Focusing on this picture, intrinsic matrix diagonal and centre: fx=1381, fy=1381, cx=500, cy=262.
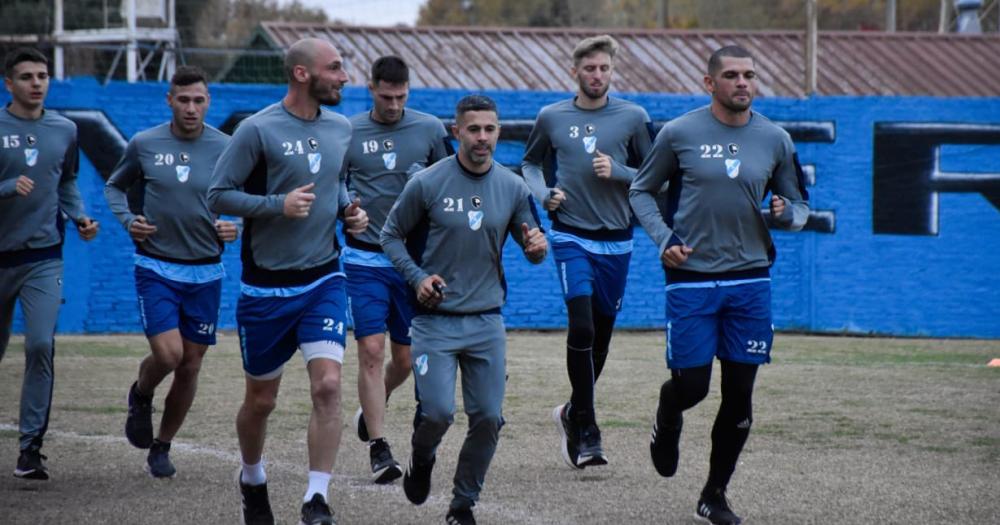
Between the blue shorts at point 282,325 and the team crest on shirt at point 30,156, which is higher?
the team crest on shirt at point 30,156

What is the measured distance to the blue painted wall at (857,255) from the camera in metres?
18.3

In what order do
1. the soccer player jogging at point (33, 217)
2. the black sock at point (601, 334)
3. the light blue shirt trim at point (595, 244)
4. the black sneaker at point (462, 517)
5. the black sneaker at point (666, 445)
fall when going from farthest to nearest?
the black sock at point (601, 334) < the light blue shirt trim at point (595, 244) < the soccer player jogging at point (33, 217) < the black sneaker at point (666, 445) < the black sneaker at point (462, 517)

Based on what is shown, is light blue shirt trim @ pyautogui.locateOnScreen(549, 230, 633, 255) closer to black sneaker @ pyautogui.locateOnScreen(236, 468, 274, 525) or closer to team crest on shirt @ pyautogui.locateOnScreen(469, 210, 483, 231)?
team crest on shirt @ pyautogui.locateOnScreen(469, 210, 483, 231)

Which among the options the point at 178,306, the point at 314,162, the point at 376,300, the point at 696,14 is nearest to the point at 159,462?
the point at 178,306

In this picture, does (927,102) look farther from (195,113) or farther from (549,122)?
(195,113)

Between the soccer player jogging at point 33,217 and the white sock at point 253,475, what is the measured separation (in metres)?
2.08

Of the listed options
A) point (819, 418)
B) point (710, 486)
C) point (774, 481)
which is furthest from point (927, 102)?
point (710, 486)

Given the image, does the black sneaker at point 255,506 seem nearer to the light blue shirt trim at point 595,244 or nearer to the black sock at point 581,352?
the black sock at point 581,352

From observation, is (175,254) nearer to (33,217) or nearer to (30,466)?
(33,217)

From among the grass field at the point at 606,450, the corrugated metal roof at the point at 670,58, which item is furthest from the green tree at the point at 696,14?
the grass field at the point at 606,450

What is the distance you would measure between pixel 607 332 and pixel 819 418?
2.29m

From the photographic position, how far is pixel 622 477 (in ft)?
27.1

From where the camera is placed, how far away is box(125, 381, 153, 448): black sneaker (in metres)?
8.58

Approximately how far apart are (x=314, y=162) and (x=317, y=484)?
1.59 m
